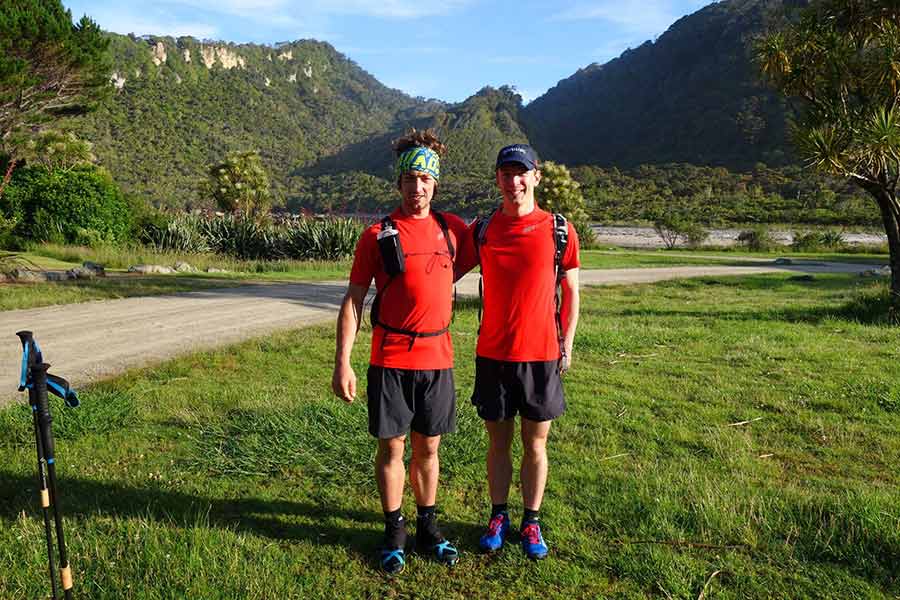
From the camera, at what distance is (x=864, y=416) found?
182 inches

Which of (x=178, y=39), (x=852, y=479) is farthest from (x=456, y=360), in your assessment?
(x=178, y=39)

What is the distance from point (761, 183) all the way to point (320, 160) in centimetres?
7716

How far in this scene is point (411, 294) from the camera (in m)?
2.70

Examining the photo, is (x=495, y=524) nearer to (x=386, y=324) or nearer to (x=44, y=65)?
(x=386, y=324)

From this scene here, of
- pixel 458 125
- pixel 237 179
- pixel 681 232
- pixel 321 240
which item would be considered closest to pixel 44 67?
pixel 321 240

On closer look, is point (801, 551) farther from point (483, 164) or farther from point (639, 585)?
point (483, 164)

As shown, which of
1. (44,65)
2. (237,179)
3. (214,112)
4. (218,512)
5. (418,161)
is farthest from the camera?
(214,112)

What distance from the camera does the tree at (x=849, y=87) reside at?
8.91 metres

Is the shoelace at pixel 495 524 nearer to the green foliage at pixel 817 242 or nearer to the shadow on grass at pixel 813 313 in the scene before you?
the shadow on grass at pixel 813 313

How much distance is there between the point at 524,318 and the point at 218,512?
72.4 inches

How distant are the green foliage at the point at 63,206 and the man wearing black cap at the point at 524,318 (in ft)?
57.3

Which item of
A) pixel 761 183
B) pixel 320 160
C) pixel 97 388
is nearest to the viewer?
pixel 97 388

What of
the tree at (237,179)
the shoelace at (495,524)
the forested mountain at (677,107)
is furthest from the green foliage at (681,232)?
the forested mountain at (677,107)

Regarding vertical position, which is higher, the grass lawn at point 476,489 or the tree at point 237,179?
the tree at point 237,179
